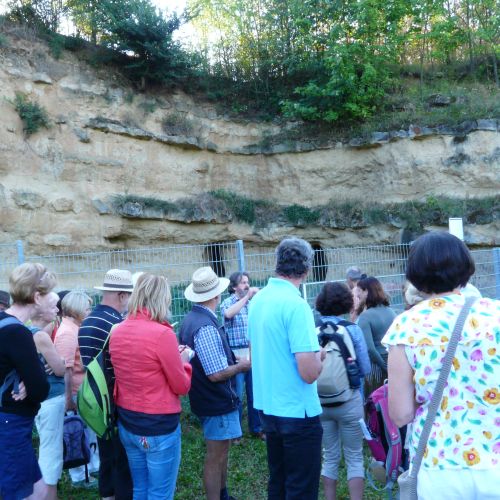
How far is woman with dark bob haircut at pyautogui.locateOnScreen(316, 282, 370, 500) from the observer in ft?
13.5

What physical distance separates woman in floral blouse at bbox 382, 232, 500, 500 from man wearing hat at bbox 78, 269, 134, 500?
2.29 m

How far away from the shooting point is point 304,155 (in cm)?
2002

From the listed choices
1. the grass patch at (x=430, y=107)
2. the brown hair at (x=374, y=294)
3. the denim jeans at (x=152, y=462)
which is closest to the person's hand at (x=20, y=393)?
the denim jeans at (x=152, y=462)

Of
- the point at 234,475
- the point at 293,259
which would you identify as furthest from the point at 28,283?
the point at 234,475

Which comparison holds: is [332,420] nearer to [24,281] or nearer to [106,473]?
[106,473]

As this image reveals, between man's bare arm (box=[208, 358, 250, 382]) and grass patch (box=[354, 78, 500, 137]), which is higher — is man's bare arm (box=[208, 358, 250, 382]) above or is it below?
below

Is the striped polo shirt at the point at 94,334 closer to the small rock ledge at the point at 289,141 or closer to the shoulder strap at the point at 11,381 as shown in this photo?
the shoulder strap at the point at 11,381

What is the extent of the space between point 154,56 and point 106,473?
16224 mm

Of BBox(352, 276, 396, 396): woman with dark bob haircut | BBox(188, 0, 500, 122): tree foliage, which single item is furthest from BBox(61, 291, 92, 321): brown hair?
BBox(188, 0, 500, 122): tree foliage

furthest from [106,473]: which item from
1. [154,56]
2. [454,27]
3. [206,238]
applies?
[454,27]

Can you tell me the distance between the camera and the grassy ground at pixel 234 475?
200 inches

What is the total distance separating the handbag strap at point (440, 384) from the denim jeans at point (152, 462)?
1.93 meters

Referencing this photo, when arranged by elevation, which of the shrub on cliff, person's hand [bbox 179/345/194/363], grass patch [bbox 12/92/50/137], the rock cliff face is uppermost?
the shrub on cliff

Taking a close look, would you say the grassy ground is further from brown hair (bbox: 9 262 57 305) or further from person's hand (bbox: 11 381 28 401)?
brown hair (bbox: 9 262 57 305)
